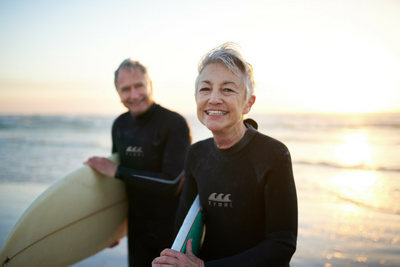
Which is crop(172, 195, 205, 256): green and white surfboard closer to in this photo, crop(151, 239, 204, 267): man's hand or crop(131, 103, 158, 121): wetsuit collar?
crop(151, 239, 204, 267): man's hand

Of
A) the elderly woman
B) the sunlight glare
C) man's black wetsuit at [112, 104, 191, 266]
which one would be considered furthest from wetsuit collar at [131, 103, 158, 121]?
the sunlight glare

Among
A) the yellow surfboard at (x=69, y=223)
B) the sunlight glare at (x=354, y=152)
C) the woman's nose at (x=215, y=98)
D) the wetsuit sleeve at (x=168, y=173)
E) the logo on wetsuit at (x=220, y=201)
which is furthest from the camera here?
the sunlight glare at (x=354, y=152)

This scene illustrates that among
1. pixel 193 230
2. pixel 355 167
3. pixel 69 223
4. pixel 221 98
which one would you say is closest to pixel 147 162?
pixel 69 223

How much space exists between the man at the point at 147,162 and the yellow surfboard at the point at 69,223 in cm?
24

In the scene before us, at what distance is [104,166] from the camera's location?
2.56m

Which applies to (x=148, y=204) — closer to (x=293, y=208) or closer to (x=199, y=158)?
(x=199, y=158)

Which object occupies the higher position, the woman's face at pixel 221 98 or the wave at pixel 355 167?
the woman's face at pixel 221 98

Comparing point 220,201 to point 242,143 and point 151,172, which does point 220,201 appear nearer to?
point 242,143

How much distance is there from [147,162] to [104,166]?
43 cm

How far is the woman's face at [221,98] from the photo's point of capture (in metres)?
1.42

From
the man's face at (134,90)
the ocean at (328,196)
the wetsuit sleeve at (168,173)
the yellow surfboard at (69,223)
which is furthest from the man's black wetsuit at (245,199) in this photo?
the ocean at (328,196)

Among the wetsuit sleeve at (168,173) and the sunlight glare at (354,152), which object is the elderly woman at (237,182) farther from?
the sunlight glare at (354,152)

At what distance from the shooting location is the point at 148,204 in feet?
8.39

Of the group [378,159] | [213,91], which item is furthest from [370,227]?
[378,159]
